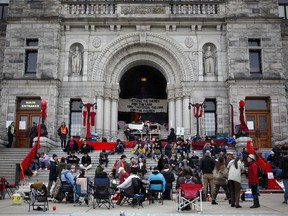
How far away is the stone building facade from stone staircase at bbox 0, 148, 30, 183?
3.04 meters

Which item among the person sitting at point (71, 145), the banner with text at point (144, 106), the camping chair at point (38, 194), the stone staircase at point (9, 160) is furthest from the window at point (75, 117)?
the camping chair at point (38, 194)

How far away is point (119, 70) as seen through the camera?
89.8ft

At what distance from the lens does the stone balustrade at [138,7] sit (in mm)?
27000

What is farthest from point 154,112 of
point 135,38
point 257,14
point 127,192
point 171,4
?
point 127,192

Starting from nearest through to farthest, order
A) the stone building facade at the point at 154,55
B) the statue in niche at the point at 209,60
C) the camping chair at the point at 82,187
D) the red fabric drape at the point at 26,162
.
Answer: the camping chair at the point at 82,187
the red fabric drape at the point at 26,162
the stone building facade at the point at 154,55
the statue in niche at the point at 209,60

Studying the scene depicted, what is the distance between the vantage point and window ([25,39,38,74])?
2650 centimetres

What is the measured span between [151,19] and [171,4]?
1.88m

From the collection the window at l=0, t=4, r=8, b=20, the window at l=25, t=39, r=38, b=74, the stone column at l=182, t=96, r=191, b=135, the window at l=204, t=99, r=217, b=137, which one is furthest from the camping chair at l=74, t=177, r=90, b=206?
the window at l=0, t=4, r=8, b=20

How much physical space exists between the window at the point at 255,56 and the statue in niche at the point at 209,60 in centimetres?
249

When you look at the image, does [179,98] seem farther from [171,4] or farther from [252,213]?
[252,213]

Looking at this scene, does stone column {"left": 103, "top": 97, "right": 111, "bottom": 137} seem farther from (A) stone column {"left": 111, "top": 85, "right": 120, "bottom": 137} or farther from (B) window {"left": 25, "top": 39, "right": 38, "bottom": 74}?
(B) window {"left": 25, "top": 39, "right": 38, "bottom": 74}

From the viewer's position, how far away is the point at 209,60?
26812 millimetres

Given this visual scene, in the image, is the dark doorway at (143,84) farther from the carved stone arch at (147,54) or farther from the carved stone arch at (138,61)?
the carved stone arch at (147,54)

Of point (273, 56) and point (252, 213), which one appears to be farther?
point (273, 56)
